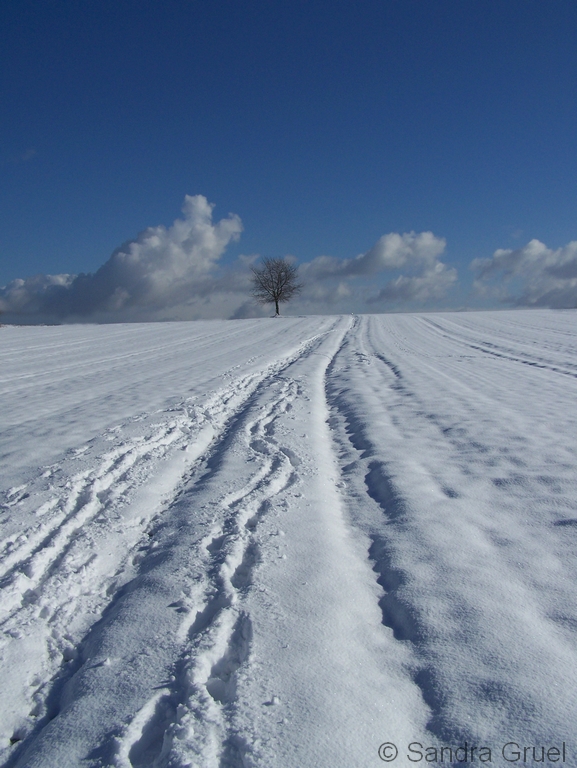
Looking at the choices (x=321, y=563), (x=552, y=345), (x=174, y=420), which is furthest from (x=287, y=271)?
(x=321, y=563)

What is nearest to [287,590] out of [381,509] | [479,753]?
[479,753]

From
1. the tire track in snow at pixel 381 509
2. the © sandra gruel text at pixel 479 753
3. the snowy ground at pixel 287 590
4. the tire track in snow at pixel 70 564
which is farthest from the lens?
the tire track in snow at pixel 70 564

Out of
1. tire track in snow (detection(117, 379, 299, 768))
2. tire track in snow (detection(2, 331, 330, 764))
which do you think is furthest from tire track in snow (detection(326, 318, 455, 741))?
tire track in snow (detection(2, 331, 330, 764))

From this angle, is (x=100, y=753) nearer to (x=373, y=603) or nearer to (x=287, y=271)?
(x=373, y=603)

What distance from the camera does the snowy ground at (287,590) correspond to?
2010mm

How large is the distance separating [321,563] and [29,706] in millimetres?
1771

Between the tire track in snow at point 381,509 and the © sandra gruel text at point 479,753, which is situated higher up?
the © sandra gruel text at point 479,753

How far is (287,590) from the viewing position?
9.64 ft

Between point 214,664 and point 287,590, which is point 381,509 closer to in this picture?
point 287,590

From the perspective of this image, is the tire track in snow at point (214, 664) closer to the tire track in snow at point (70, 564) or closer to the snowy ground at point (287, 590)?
the snowy ground at point (287, 590)

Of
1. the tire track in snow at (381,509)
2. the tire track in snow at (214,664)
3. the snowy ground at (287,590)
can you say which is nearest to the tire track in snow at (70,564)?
the snowy ground at (287,590)

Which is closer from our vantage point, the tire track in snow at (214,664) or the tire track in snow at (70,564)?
the tire track in snow at (214,664)

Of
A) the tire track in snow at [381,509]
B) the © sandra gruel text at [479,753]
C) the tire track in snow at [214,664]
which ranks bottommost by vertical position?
the tire track in snow at [381,509]

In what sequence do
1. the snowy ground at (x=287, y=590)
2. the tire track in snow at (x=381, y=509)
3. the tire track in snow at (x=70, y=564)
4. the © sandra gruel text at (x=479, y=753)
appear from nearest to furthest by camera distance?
the © sandra gruel text at (x=479, y=753) < the snowy ground at (x=287, y=590) < the tire track in snow at (x=381, y=509) < the tire track in snow at (x=70, y=564)
